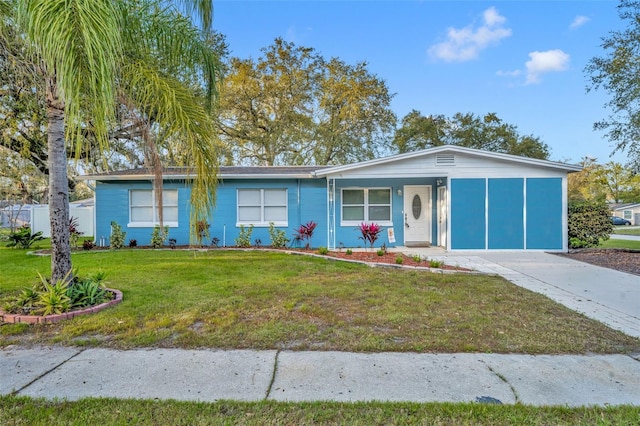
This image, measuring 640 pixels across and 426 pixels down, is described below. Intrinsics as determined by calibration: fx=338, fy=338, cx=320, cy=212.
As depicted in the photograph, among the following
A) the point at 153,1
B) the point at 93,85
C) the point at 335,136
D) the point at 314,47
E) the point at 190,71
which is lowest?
the point at 93,85

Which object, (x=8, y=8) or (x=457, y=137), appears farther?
(x=457, y=137)

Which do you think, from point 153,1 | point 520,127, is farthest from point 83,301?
point 520,127

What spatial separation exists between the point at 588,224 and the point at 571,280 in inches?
248

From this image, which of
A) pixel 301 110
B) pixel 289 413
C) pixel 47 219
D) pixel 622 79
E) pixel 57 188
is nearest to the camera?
pixel 289 413

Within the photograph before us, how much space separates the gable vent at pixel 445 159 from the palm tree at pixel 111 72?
7590 mm

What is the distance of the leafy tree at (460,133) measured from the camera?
26.8m

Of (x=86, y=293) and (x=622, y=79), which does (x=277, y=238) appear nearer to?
(x=86, y=293)

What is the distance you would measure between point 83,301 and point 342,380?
409cm

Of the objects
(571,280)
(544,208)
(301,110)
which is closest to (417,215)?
(544,208)

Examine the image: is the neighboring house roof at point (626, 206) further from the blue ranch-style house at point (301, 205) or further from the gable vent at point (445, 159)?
the gable vent at point (445, 159)

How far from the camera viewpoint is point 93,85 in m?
3.16

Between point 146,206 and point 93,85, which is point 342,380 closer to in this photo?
point 93,85

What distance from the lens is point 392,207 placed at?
486 inches

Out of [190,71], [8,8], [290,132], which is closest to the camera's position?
[8,8]
